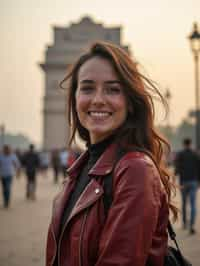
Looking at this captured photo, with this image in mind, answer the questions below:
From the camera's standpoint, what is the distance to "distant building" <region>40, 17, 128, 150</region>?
4216cm

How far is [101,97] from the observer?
204cm

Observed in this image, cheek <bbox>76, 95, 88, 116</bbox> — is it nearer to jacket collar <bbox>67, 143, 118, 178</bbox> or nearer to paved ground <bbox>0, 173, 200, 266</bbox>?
Result: jacket collar <bbox>67, 143, 118, 178</bbox>

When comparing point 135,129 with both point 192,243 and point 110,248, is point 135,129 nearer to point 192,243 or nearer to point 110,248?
point 110,248

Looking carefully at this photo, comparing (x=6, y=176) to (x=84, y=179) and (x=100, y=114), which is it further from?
(x=100, y=114)

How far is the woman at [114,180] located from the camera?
163cm

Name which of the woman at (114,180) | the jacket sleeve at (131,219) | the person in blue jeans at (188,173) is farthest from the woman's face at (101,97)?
the person in blue jeans at (188,173)

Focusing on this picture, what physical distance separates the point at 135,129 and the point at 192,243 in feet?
19.5

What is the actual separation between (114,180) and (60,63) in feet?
143

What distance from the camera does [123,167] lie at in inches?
69.1

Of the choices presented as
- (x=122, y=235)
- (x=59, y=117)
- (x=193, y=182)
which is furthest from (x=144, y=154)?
(x=59, y=117)

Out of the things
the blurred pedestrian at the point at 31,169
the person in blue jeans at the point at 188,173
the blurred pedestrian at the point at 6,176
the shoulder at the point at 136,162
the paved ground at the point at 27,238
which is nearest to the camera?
the shoulder at the point at 136,162

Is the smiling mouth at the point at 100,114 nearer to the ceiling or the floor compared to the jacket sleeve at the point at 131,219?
nearer to the ceiling

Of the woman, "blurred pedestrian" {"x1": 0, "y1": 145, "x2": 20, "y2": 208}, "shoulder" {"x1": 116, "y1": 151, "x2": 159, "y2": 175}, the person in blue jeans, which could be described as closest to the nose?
the woman

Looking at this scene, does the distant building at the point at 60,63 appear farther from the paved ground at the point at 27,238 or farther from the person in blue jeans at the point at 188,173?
the person in blue jeans at the point at 188,173
